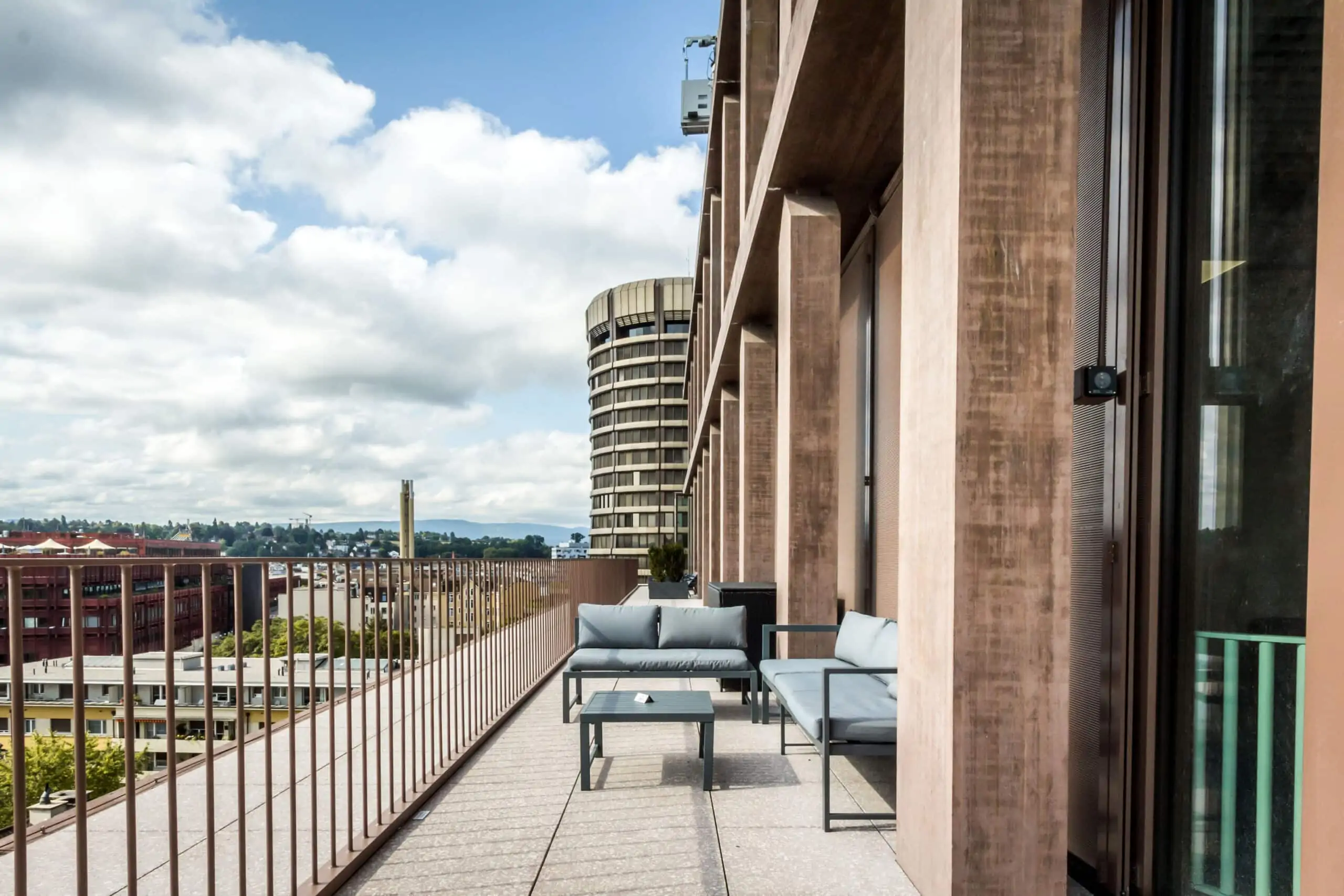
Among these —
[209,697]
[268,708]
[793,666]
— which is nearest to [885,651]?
[793,666]

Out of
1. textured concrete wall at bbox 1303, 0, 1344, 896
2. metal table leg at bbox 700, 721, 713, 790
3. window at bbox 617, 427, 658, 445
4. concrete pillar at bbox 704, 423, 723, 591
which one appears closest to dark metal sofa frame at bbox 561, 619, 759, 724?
metal table leg at bbox 700, 721, 713, 790

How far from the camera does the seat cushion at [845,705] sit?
417cm

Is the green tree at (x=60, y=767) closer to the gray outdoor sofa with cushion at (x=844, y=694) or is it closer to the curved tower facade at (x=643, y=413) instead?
the gray outdoor sofa with cushion at (x=844, y=694)

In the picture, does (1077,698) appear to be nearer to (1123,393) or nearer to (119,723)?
(1123,393)

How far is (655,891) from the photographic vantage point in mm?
3365

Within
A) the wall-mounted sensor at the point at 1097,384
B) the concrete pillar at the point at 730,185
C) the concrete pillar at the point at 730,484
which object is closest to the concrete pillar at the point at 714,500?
the concrete pillar at the point at 730,484

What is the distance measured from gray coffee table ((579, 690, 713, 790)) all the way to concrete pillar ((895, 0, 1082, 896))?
5.93 feet

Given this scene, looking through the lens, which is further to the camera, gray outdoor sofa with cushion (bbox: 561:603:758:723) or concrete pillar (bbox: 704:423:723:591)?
concrete pillar (bbox: 704:423:723:591)

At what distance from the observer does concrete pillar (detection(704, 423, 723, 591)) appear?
19719 mm

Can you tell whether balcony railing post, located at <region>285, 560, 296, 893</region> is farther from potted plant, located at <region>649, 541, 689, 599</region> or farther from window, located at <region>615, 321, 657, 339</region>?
window, located at <region>615, 321, 657, 339</region>

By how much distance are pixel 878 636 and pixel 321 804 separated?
3.57m

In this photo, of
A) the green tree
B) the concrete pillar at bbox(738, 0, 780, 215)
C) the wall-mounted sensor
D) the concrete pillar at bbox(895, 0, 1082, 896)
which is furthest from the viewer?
the concrete pillar at bbox(738, 0, 780, 215)

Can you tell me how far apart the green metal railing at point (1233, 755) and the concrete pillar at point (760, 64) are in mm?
7955

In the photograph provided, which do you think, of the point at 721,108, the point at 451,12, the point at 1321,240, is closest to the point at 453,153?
the point at 451,12
